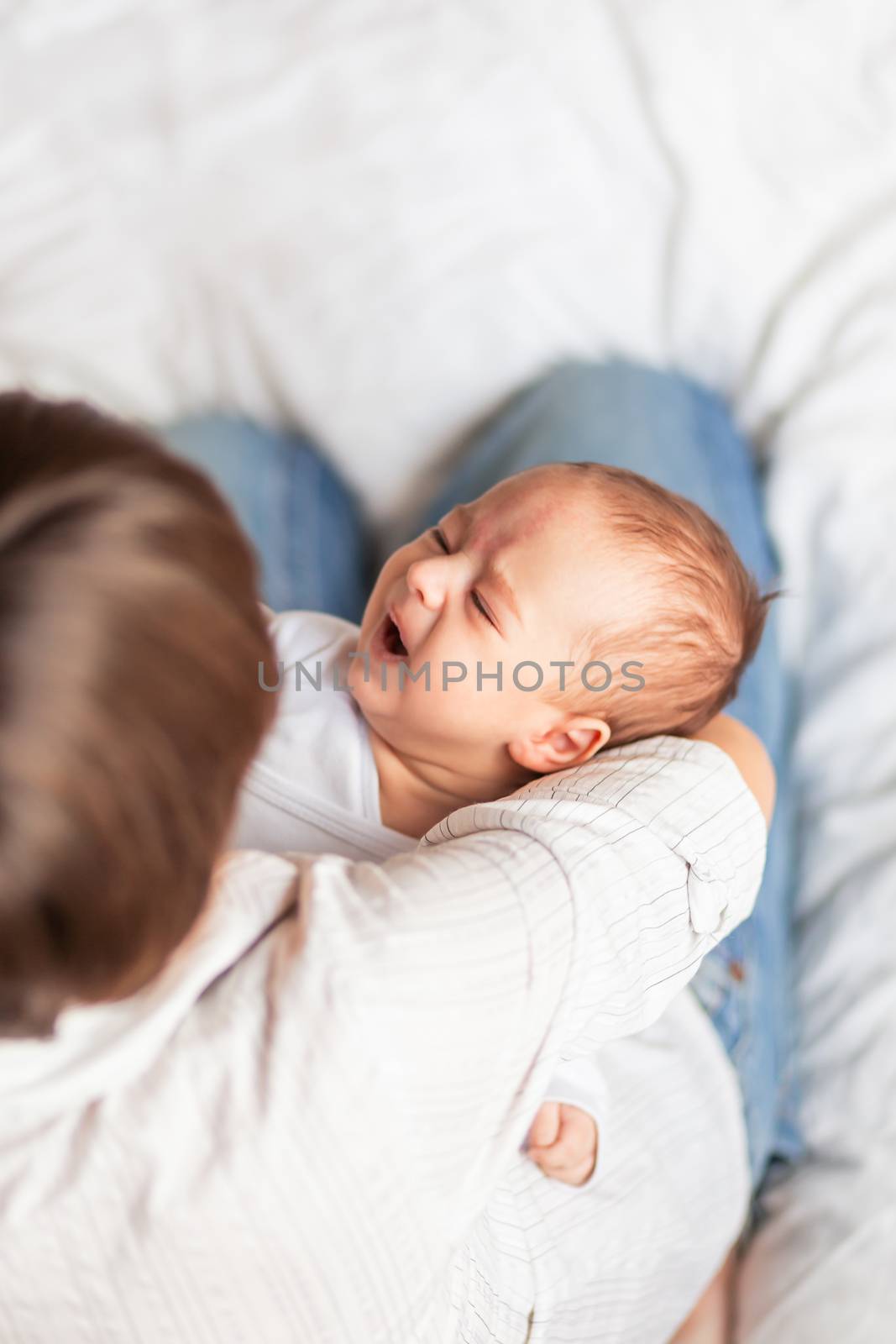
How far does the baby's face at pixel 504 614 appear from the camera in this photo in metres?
0.79

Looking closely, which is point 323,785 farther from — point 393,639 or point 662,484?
point 662,484

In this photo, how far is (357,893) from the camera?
0.54 meters

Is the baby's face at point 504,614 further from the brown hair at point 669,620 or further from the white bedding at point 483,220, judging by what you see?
the white bedding at point 483,220

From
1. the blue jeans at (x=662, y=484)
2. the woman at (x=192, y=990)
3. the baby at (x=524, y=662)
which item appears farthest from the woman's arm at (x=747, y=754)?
the woman at (x=192, y=990)

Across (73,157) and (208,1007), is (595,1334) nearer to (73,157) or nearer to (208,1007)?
(208,1007)

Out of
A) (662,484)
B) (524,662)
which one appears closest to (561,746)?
(524,662)

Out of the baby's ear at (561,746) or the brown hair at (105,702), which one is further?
the baby's ear at (561,746)

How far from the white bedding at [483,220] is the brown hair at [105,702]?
86 centimetres

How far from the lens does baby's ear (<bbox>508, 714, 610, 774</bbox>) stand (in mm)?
818

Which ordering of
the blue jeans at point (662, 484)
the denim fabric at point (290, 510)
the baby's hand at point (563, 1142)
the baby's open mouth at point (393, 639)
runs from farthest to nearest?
1. the denim fabric at point (290, 510)
2. the blue jeans at point (662, 484)
3. the baby's open mouth at point (393, 639)
4. the baby's hand at point (563, 1142)

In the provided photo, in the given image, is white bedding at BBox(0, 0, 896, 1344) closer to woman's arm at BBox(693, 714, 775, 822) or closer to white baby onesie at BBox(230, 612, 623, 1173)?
woman's arm at BBox(693, 714, 775, 822)

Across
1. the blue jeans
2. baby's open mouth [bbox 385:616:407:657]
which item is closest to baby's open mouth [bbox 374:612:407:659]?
baby's open mouth [bbox 385:616:407:657]

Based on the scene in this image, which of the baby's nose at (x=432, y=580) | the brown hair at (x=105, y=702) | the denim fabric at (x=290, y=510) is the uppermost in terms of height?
the brown hair at (x=105, y=702)

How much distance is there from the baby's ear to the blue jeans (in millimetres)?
245
